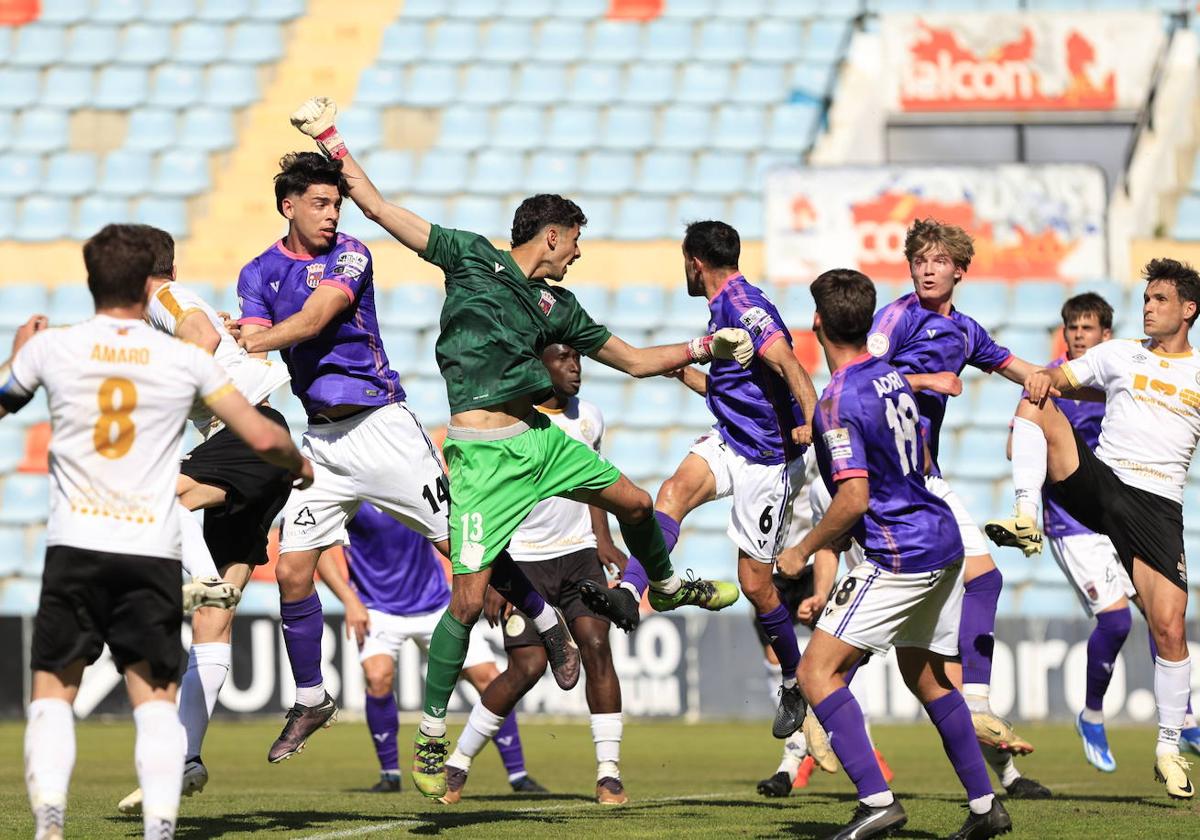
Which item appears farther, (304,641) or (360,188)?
(304,641)

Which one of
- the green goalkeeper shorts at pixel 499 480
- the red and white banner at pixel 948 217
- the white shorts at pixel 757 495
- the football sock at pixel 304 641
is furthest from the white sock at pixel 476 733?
the red and white banner at pixel 948 217

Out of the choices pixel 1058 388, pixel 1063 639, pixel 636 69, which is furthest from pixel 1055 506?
pixel 636 69

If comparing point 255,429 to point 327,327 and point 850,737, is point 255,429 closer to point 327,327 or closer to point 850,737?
point 327,327

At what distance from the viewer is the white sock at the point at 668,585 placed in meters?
8.16

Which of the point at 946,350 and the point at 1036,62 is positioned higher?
the point at 1036,62

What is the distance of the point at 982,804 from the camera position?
6.71 meters

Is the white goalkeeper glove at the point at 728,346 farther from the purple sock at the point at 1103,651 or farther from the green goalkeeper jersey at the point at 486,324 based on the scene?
the purple sock at the point at 1103,651

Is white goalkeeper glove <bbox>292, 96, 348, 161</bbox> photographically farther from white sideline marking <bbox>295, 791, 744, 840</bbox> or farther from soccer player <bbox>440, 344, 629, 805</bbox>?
white sideline marking <bbox>295, 791, 744, 840</bbox>

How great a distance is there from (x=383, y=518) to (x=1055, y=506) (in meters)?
4.37

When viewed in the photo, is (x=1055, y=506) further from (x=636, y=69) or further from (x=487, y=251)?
(x=636, y=69)

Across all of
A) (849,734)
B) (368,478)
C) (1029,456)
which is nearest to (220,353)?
(368,478)

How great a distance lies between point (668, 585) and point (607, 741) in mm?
1417

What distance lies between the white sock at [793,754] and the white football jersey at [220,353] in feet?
11.5

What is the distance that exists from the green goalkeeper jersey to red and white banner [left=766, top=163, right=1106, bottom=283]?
11.2 metres
